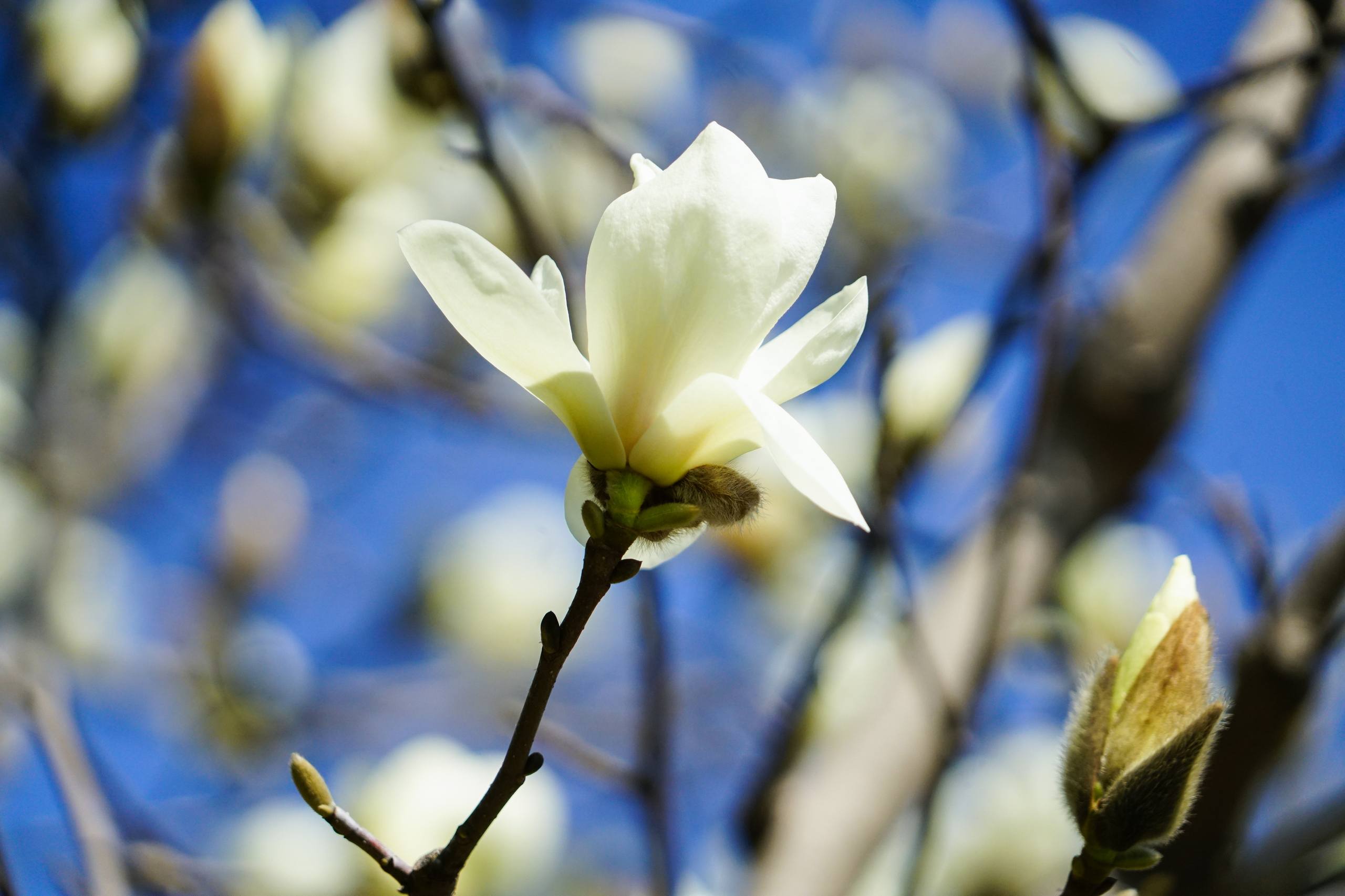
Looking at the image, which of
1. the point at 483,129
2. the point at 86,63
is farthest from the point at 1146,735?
the point at 86,63

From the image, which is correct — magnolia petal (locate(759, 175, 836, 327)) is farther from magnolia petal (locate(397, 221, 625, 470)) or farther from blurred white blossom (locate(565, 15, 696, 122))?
blurred white blossom (locate(565, 15, 696, 122))

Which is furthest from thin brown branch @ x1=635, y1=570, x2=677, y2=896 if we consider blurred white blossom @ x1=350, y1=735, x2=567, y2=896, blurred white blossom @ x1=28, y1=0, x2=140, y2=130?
blurred white blossom @ x1=28, y1=0, x2=140, y2=130

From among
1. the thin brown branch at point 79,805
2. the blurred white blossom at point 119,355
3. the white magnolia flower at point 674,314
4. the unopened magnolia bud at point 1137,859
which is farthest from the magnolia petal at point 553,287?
the blurred white blossom at point 119,355

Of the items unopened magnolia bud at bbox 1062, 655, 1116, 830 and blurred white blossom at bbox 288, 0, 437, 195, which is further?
blurred white blossom at bbox 288, 0, 437, 195

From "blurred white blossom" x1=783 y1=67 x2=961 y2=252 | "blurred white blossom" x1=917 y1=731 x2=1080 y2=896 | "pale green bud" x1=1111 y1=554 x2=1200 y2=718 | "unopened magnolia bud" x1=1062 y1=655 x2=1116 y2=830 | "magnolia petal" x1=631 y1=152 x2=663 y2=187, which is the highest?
"blurred white blossom" x1=783 y1=67 x2=961 y2=252

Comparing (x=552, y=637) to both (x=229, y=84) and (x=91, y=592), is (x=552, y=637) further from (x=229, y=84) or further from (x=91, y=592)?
(x=91, y=592)

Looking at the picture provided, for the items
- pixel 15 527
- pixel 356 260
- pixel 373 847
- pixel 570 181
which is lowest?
pixel 373 847
